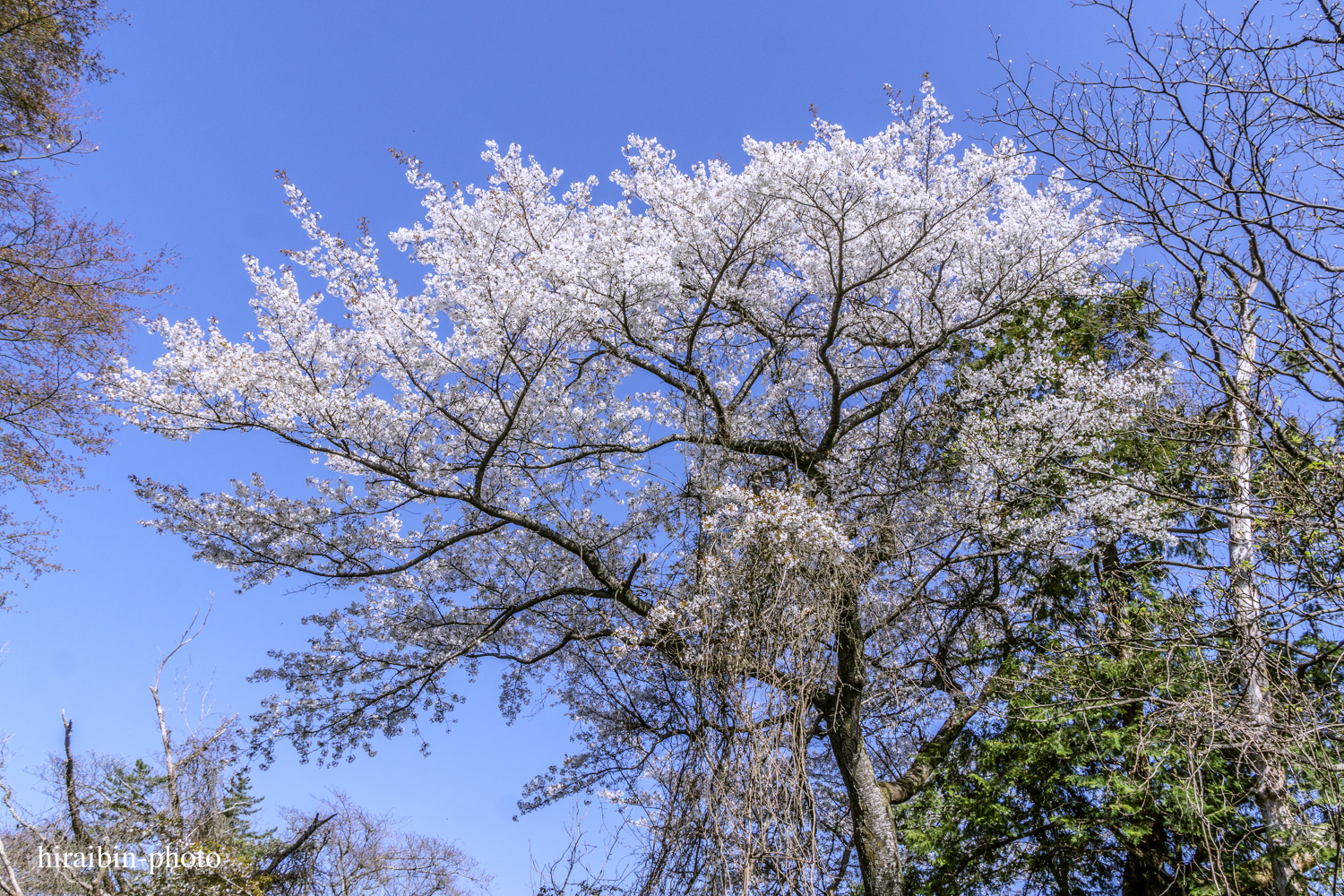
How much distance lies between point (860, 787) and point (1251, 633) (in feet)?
12.6

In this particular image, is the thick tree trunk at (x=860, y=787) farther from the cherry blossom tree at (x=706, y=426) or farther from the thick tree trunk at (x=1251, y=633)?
the thick tree trunk at (x=1251, y=633)

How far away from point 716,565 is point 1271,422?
108 inches

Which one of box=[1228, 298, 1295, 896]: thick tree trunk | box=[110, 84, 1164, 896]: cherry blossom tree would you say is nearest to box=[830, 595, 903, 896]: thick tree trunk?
box=[110, 84, 1164, 896]: cherry blossom tree

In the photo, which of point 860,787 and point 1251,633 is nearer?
point 1251,633

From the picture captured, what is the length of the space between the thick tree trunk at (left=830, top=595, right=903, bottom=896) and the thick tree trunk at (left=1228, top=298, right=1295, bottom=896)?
2.54 meters

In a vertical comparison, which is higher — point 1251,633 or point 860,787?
point 860,787

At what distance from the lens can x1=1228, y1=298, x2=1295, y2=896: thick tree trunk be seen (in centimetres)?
307

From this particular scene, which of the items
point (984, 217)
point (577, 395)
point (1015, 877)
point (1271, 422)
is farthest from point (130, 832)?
point (984, 217)

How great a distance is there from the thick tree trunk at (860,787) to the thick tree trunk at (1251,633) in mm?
2538

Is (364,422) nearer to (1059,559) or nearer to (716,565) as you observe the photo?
(716,565)

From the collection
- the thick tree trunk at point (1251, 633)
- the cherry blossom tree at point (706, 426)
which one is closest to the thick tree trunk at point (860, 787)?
the cherry blossom tree at point (706, 426)

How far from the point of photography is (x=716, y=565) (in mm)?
4504

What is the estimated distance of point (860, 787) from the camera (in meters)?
6.30

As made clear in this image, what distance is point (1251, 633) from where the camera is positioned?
10.5 ft
